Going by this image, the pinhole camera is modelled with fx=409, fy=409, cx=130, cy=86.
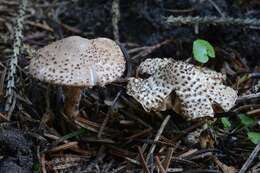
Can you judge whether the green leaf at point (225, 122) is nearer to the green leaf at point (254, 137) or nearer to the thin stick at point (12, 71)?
the green leaf at point (254, 137)

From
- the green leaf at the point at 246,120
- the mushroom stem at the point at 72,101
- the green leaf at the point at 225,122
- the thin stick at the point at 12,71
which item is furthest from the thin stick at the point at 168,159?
the thin stick at the point at 12,71

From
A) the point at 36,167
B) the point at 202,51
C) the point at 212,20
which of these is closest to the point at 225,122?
the point at 202,51

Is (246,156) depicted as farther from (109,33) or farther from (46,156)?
(109,33)

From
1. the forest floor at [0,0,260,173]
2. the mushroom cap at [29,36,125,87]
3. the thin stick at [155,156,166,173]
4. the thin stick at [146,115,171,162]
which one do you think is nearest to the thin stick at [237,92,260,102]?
the forest floor at [0,0,260,173]

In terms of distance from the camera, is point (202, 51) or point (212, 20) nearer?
point (202, 51)

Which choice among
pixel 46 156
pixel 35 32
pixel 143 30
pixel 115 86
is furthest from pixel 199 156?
pixel 35 32

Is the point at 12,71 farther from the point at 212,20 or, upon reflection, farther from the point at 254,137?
the point at 254,137
